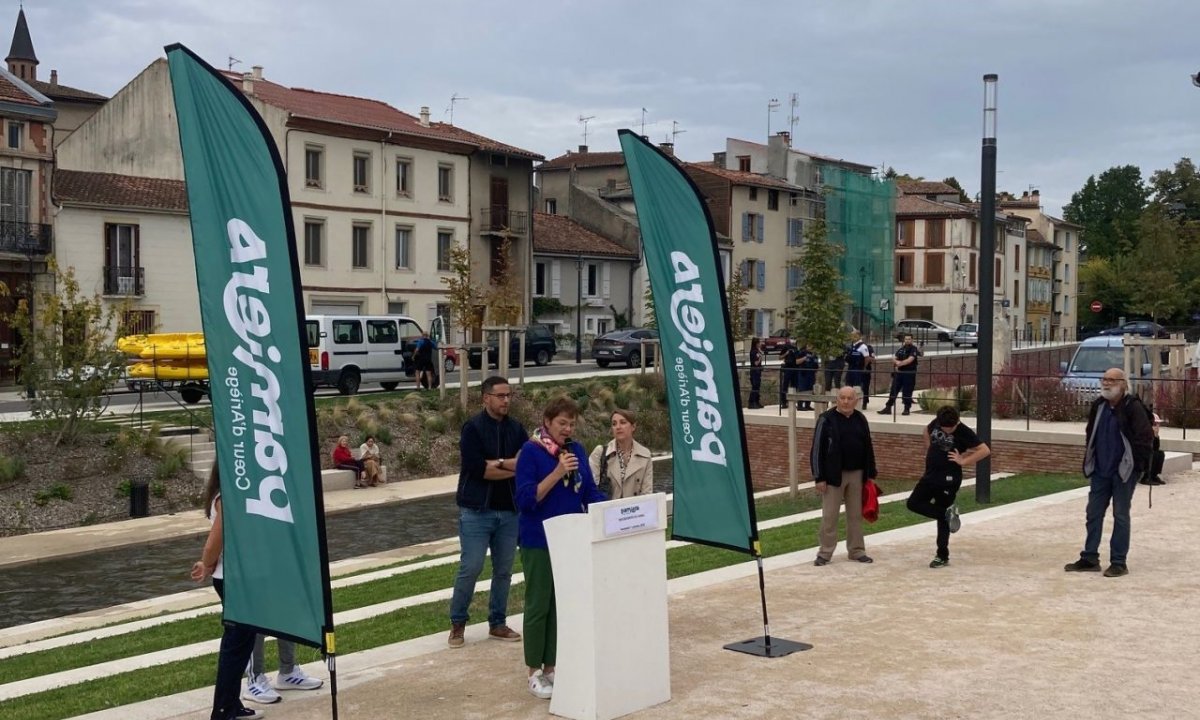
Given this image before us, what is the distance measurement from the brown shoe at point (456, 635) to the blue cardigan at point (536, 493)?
115cm

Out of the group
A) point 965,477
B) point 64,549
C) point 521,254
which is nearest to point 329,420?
point 64,549

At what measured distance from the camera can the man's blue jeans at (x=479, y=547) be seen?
8.59m

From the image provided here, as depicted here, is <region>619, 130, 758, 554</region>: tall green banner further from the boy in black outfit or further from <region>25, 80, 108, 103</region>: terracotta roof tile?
<region>25, 80, 108, 103</region>: terracotta roof tile

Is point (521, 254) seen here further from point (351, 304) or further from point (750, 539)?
point (750, 539)

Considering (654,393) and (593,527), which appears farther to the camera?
(654,393)

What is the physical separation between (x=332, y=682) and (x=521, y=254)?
51.2 metres

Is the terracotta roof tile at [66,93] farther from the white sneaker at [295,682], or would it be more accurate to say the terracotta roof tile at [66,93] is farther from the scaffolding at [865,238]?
the white sneaker at [295,682]

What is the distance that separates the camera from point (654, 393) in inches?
1427

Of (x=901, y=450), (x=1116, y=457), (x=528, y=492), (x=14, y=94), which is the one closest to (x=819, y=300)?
(x=901, y=450)

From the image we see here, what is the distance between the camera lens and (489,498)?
337 inches

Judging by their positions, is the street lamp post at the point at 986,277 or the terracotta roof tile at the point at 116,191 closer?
the street lamp post at the point at 986,277

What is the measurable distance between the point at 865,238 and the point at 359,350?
172 feet

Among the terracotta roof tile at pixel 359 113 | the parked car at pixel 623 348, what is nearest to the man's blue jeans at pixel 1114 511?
the parked car at pixel 623 348

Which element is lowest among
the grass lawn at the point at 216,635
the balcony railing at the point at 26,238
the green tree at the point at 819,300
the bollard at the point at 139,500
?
the bollard at the point at 139,500
